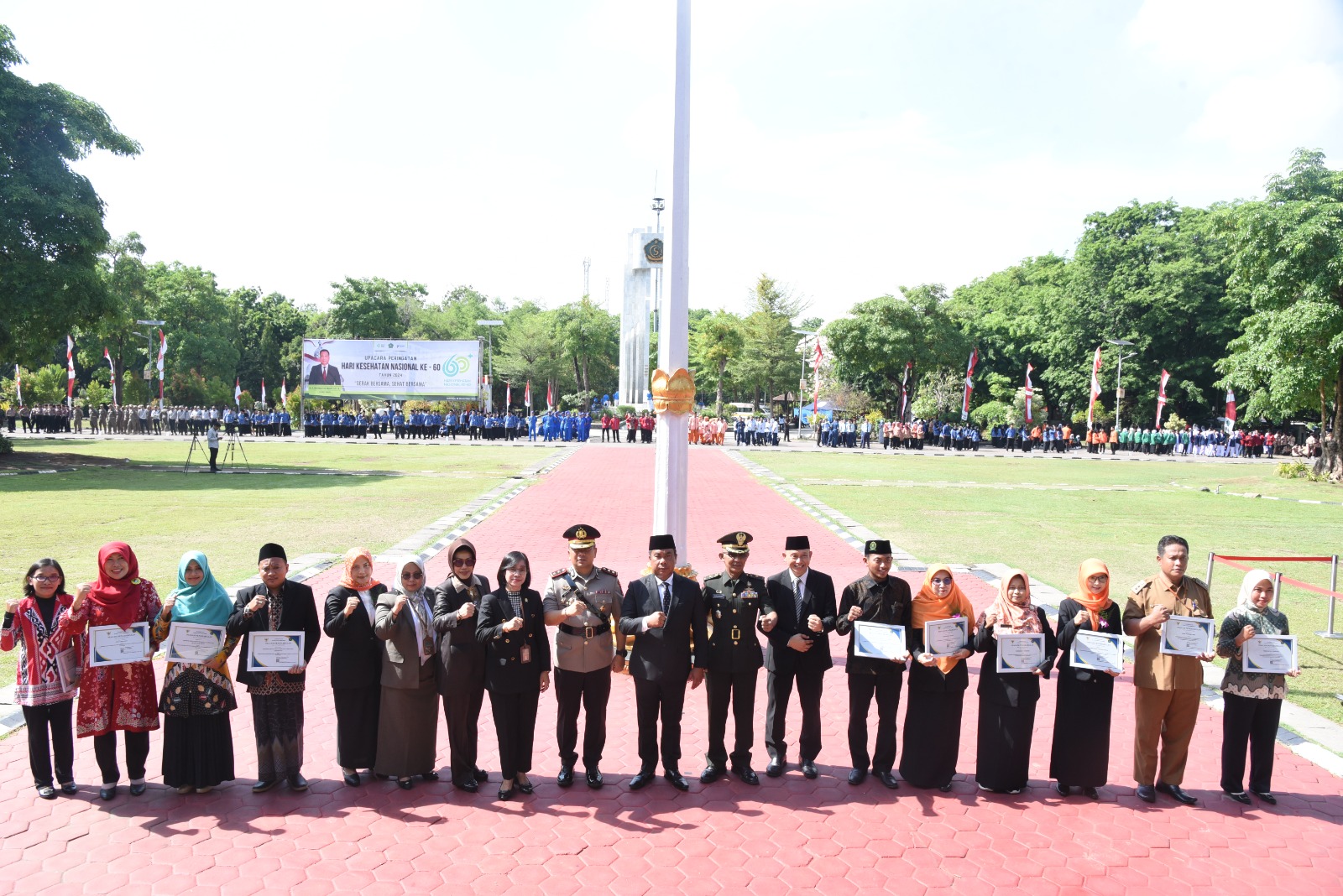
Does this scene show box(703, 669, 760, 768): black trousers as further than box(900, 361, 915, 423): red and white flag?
No

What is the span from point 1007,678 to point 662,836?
7.73 feet

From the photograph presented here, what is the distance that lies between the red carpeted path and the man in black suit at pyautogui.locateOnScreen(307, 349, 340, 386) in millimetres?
42088

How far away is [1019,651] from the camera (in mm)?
5309

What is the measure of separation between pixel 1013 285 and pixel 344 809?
234ft

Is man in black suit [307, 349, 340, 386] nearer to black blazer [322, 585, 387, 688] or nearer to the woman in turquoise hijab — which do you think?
the woman in turquoise hijab

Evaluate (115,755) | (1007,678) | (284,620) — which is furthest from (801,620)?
(115,755)

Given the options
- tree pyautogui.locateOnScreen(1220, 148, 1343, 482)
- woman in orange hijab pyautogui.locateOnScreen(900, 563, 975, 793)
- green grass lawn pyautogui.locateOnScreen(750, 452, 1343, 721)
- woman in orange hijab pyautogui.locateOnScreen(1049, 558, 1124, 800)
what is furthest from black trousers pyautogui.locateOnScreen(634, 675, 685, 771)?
tree pyautogui.locateOnScreen(1220, 148, 1343, 482)

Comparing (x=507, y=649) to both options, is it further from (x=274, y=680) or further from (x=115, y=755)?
(x=115, y=755)

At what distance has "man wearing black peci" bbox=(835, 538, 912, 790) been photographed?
5523mm

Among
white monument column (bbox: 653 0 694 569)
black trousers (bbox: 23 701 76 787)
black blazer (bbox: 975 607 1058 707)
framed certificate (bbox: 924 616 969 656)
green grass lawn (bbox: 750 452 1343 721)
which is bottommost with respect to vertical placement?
green grass lawn (bbox: 750 452 1343 721)

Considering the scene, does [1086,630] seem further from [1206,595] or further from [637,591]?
[637,591]

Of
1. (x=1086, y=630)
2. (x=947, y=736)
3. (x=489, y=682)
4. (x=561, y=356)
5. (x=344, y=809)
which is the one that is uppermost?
(x=561, y=356)

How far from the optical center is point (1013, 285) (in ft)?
224

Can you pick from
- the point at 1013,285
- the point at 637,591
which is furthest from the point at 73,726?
the point at 1013,285
